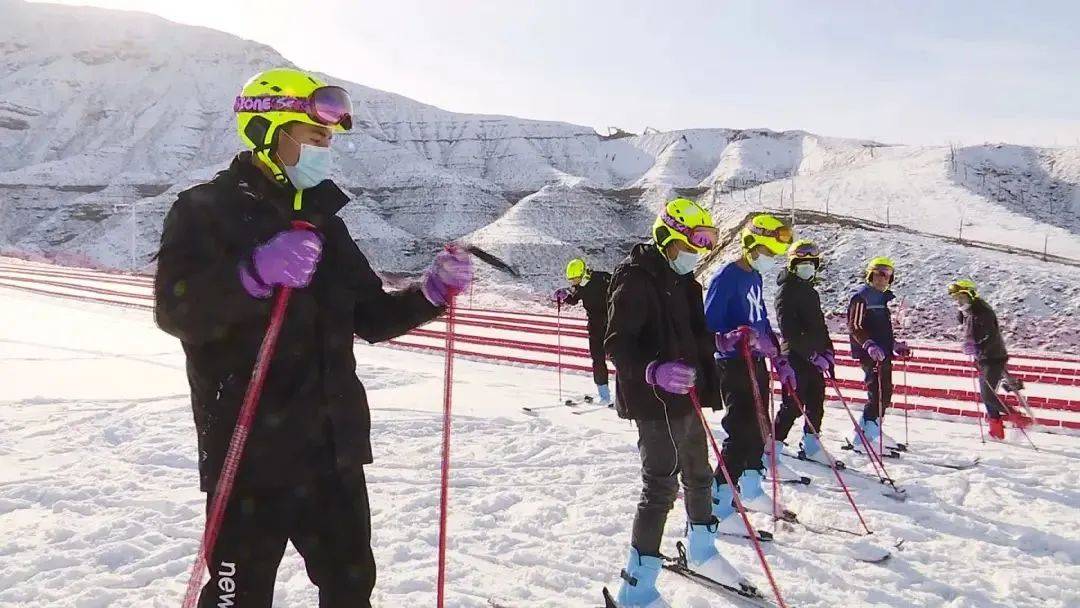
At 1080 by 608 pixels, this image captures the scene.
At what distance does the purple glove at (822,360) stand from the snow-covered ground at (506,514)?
1.12 meters

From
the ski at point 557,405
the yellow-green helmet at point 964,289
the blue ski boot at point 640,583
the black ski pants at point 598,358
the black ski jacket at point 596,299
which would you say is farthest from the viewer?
the black ski pants at point 598,358

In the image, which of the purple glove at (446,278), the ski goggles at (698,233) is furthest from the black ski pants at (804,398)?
the purple glove at (446,278)

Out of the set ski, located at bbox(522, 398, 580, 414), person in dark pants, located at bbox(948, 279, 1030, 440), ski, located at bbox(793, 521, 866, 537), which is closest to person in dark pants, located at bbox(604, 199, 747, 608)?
ski, located at bbox(793, 521, 866, 537)

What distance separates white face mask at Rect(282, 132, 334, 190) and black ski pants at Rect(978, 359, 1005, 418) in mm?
9323

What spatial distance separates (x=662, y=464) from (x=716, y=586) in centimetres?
101

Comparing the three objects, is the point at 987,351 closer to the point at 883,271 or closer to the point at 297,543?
the point at 883,271

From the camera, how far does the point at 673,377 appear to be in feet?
12.0

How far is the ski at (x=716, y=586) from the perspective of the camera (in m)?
4.13

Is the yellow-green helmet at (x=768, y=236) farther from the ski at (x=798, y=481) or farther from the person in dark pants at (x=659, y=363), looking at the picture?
the ski at (x=798, y=481)

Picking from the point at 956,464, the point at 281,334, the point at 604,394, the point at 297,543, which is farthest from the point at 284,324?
the point at 604,394

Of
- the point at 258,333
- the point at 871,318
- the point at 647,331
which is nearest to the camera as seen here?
the point at 258,333

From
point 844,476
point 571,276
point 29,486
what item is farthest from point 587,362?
point 29,486

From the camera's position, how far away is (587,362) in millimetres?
16141

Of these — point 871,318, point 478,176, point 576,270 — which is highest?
point 478,176
